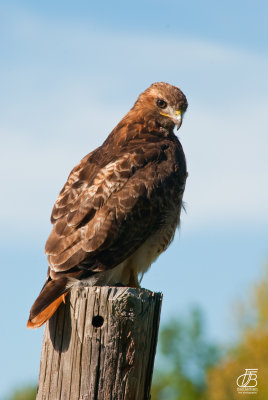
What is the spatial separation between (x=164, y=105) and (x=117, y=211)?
2062 mm

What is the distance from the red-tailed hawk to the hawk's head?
40 millimetres

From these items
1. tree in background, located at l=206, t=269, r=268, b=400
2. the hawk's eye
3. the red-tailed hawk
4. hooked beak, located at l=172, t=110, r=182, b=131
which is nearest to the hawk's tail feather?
the red-tailed hawk

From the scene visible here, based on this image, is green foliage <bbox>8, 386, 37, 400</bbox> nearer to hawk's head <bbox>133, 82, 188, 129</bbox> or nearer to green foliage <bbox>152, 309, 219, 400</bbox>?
green foliage <bbox>152, 309, 219, 400</bbox>

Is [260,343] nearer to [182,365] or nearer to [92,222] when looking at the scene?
[182,365]

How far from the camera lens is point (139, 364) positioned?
4.79 meters

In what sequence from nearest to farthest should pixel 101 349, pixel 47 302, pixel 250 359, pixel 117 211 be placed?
pixel 101 349 < pixel 47 302 < pixel 117 211 < pixel 250 359

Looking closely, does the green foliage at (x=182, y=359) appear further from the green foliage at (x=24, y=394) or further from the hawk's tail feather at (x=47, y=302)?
the hawk's tail feather at (x=47, y=302)

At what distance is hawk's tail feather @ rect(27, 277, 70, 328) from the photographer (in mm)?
5016

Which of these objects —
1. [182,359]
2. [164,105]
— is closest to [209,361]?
[182,359]

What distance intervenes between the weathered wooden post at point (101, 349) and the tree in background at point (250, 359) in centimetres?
2459

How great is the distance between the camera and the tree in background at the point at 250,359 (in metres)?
29.6

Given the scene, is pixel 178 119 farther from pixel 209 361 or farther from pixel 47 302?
pixel 209 361

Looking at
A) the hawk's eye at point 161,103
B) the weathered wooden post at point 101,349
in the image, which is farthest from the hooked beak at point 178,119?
the weathered wooden post at point 101,349

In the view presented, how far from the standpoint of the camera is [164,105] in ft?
26.7
